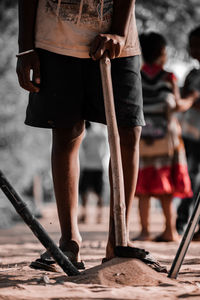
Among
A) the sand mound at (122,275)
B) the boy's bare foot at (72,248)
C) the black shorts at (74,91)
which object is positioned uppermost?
the black shorts at (74,91)

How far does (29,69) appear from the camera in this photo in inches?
120

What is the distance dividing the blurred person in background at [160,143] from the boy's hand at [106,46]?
8.54 ft

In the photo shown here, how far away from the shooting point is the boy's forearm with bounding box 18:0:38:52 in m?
3.05

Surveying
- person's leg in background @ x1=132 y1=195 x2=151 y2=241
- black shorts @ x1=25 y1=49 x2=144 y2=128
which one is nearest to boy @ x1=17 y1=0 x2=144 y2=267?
black shorts @ x1=25 y1=49 x2=144 y2=128

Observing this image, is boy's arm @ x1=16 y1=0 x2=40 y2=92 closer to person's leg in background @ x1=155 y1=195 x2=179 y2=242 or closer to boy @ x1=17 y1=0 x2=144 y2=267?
boy @ x1=17 y1=0 x2=144 y2=267

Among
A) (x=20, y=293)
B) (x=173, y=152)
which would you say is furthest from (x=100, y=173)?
(x=20, y=293)

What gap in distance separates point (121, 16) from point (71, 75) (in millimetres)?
379

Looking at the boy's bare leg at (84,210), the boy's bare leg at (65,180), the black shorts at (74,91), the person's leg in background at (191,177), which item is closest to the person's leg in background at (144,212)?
the person's leg in background at (191,177)

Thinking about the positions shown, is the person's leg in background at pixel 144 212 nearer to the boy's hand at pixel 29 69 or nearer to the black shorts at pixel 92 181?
the boy's hand at pixel 29 69

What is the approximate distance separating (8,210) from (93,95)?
7241mm

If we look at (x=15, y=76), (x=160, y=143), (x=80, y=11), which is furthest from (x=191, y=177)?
(x=15, y=76)

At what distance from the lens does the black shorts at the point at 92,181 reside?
967cm

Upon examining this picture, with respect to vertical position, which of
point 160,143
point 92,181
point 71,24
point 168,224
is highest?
point 71,24

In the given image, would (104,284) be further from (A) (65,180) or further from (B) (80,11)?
(B) (80,11)
